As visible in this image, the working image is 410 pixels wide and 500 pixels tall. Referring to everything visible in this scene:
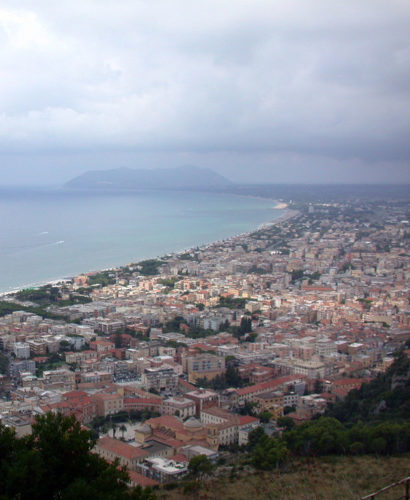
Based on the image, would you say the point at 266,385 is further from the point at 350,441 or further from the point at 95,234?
the point at 95,234

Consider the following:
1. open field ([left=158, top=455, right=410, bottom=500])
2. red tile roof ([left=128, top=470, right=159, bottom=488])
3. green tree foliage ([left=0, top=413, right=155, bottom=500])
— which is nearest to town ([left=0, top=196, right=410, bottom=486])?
red tile roof ([left=128, top=470, right=159, bottom=488])

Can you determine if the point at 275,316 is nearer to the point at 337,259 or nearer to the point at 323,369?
the point at 323,369

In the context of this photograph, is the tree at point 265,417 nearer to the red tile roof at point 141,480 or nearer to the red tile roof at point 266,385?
the red tile roof at point 266,385

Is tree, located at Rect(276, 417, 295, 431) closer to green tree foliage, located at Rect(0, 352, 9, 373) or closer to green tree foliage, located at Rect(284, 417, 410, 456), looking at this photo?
green tree foliage, located at Rect(284, 417, 410, 456)

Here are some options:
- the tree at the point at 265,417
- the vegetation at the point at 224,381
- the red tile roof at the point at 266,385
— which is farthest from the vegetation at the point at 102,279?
the tree at the point at 265,417

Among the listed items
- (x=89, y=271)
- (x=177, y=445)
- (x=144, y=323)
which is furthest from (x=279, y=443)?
(x=89, y=271)

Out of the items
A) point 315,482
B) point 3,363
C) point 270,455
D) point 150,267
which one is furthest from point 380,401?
point 150,267
